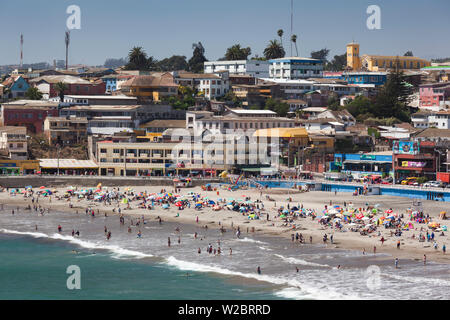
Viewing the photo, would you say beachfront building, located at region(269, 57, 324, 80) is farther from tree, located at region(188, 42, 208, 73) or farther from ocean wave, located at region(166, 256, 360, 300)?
ocean wave, located at region(166, 256, 360, 300)

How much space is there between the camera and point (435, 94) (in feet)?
413

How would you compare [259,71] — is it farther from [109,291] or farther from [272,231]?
[109,291]

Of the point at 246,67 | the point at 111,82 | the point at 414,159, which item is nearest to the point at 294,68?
the point at 246,67

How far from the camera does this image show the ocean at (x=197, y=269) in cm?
4275

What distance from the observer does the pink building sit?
125188 mm

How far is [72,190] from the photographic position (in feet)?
261

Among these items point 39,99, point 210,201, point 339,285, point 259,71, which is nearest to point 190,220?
point 210,201

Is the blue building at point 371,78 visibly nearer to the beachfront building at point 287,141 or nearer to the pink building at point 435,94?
the pink building at point 435,94

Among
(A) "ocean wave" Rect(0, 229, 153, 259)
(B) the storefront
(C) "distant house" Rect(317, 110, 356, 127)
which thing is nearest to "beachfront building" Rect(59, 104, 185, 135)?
(B) the storefront

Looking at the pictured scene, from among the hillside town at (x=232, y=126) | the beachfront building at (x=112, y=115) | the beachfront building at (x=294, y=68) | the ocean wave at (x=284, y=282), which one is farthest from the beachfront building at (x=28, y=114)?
the ocean wave at (x=284, y=282)

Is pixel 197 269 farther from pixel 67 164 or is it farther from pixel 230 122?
pixel 230 122

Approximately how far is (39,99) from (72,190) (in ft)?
122

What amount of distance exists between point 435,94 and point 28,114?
68.4 meters

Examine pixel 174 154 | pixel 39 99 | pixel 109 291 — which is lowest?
pixel 109 291
